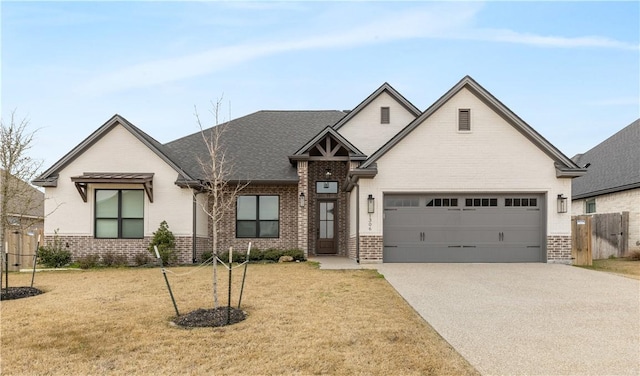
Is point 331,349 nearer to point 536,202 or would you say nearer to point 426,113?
point 426,113

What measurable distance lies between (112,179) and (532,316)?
14172 millimetres

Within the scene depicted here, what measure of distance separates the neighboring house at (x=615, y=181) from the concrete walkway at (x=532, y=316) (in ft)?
26.8

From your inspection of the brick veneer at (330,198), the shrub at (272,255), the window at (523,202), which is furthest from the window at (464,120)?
the shrub at (272,255)

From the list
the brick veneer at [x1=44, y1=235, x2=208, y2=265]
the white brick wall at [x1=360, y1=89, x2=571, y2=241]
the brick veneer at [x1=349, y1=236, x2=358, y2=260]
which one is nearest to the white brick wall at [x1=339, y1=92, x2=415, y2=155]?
the white brick wall at [x1=360, y1=89, x2=571, y2=241]

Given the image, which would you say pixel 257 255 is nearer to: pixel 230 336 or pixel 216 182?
pixel 216 182

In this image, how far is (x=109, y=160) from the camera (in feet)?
55.0

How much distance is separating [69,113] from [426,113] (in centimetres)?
1350

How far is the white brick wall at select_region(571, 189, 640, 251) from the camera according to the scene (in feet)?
62.0

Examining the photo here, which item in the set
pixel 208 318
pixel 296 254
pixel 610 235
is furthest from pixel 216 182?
pixel 610 235

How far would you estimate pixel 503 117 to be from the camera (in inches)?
614

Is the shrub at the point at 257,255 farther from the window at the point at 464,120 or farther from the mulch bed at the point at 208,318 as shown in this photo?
the mulch bed at the point at 208,318

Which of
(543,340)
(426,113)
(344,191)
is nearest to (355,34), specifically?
(426,113)

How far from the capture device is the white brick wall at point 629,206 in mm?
18891

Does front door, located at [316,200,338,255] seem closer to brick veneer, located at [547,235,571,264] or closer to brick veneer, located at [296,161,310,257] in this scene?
brick veneer, located at [296,161,310,257]
